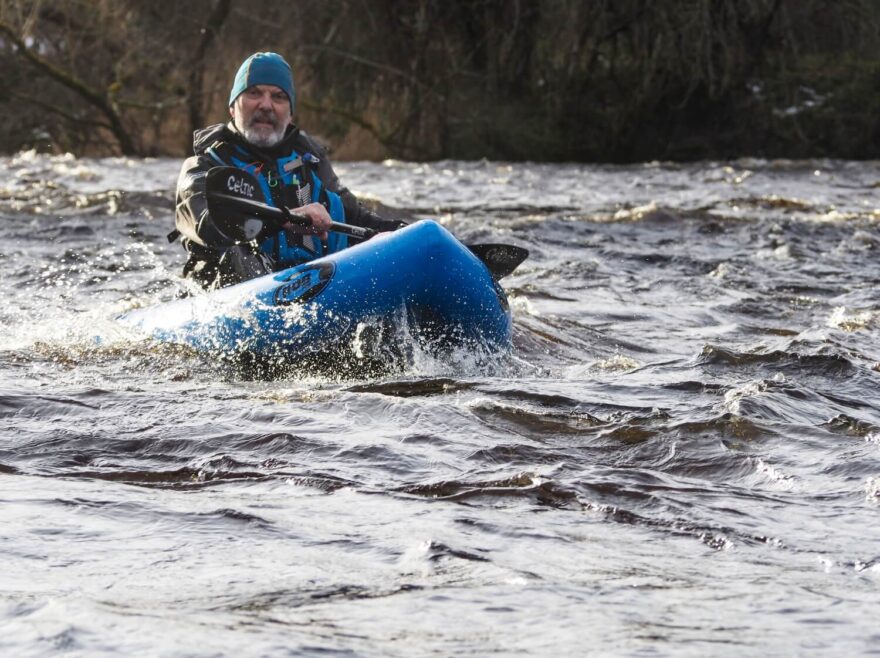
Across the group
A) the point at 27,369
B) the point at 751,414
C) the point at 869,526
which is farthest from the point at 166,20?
the point at 869,526

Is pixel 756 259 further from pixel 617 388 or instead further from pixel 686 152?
pixel 686 152

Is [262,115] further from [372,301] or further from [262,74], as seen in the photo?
[372,301]

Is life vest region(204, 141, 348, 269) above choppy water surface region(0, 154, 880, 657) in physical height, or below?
above

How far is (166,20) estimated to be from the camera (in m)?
19.3

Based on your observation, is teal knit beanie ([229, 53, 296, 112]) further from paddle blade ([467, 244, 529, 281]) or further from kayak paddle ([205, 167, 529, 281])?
paddle blade ([467, 244, 529, 281])

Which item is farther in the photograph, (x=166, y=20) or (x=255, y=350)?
(x=166, y=20)

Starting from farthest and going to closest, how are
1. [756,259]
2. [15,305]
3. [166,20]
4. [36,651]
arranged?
[166,20] → [756,259] → [15,305] → [36,651]

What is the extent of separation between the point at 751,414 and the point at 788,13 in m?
14.7

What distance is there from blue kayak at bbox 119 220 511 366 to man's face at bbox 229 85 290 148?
3.19ft

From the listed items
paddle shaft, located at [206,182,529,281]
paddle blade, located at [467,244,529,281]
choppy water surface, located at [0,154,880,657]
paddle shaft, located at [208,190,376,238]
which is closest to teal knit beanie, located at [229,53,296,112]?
paddle shaft, located at [206,182,529,281]

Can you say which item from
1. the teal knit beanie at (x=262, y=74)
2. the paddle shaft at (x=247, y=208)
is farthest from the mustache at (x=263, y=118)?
the paddle shaft at (x=247, y=208)

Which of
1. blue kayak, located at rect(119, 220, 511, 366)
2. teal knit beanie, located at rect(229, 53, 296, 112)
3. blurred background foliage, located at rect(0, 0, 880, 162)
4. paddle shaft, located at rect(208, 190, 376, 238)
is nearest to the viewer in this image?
blue kayak, located at rect(119, 220, 511, 366)

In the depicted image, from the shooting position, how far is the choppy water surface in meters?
2.49

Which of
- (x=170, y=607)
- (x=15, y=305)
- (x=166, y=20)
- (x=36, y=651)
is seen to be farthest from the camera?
(x=166, y=20)
